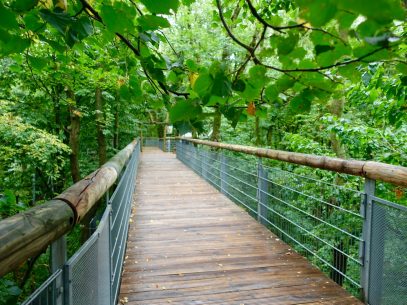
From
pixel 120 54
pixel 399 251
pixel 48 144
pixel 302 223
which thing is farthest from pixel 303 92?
pixel 48 144

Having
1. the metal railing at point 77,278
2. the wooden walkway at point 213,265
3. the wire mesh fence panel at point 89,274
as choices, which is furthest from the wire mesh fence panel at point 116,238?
the metal railing at point 77,278

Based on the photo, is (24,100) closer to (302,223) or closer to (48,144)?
(48,144)

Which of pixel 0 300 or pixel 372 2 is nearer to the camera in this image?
pixel 372 2

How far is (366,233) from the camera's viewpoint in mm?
2396

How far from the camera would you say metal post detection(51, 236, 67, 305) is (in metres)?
0.99

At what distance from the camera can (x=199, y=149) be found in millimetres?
9094

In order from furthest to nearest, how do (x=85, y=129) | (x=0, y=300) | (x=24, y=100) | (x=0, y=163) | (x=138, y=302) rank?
1. (x=85, y=129)
2. (x=24, y=100)
3. (x=0, y=163)
4. (x=138, y=302)
5. (x=0, y=300)

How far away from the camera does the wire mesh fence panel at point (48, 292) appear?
828 millimetres

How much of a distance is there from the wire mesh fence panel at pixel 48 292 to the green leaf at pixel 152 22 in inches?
31.6

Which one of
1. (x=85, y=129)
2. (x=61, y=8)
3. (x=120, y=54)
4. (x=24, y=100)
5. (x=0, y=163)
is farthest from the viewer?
(x=85, y=129)

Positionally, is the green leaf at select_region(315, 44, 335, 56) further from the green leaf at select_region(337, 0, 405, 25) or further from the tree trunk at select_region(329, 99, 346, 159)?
the tree trunk at select_region(329, 99, 346, 159)

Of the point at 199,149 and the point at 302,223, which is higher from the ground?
the point at 199,149

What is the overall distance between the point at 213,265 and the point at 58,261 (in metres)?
2.29

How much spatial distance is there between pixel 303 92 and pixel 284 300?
1999 millimetres
